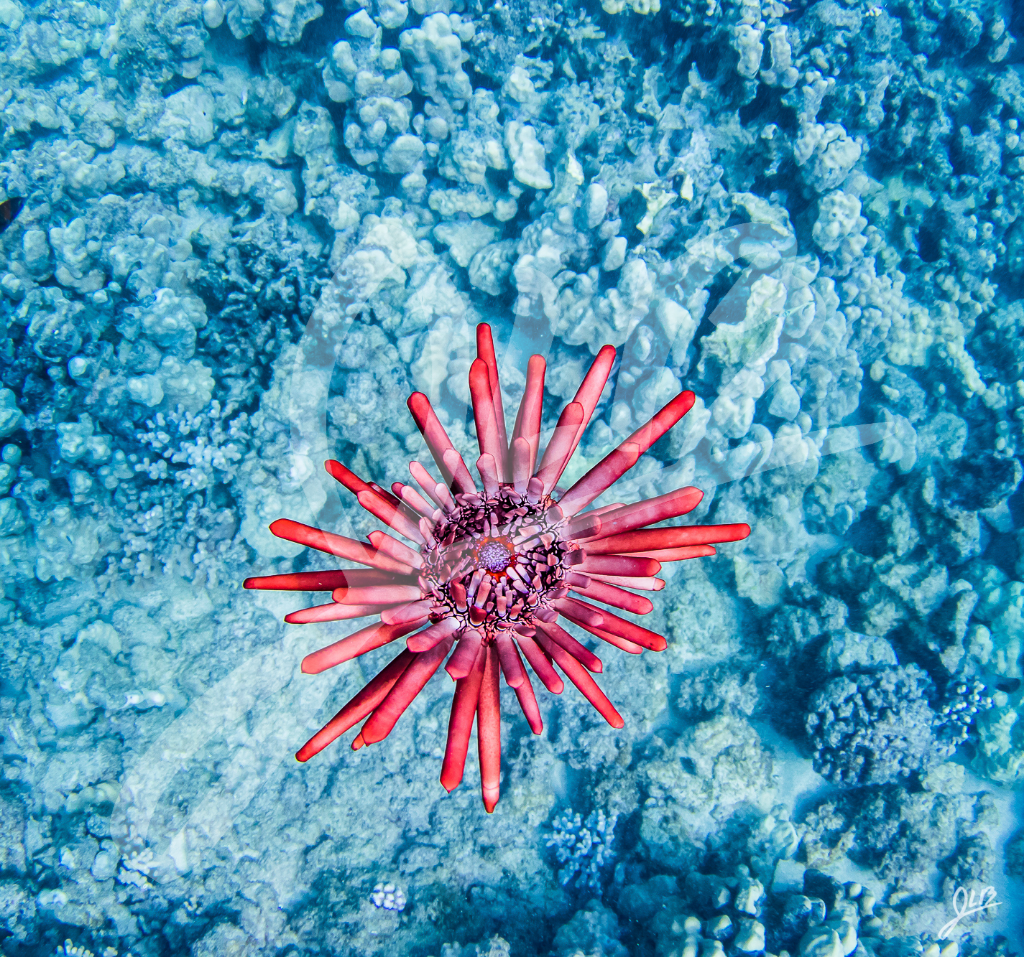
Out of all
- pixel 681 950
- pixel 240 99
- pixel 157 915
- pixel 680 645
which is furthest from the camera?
pixel 240 99

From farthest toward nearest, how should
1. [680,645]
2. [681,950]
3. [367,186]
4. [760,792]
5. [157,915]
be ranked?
1. [367,186]
2. [680,645]
3. [760,792]
4. [157,915]
5. [681,950]

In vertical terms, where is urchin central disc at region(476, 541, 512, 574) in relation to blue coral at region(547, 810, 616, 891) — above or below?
above

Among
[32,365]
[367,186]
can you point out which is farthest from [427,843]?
[367,186]

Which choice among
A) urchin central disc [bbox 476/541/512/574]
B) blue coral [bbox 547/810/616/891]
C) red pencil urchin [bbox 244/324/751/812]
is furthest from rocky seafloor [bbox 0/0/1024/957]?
urchin central disc [bbox 476/541/512/574]

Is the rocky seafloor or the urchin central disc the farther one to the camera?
the rocky seafloor

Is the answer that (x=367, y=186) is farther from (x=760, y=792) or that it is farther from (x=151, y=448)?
→ (x=760, y=792)

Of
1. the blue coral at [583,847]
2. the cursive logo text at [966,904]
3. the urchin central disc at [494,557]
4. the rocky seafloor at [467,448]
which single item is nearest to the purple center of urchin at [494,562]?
the urchin central disc at [494,557]

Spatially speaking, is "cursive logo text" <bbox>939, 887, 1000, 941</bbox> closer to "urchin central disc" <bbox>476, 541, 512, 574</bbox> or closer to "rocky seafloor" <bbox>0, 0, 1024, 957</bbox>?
"rocky seafloor" <bbox>0, 0, 1024, 957</bbox>
